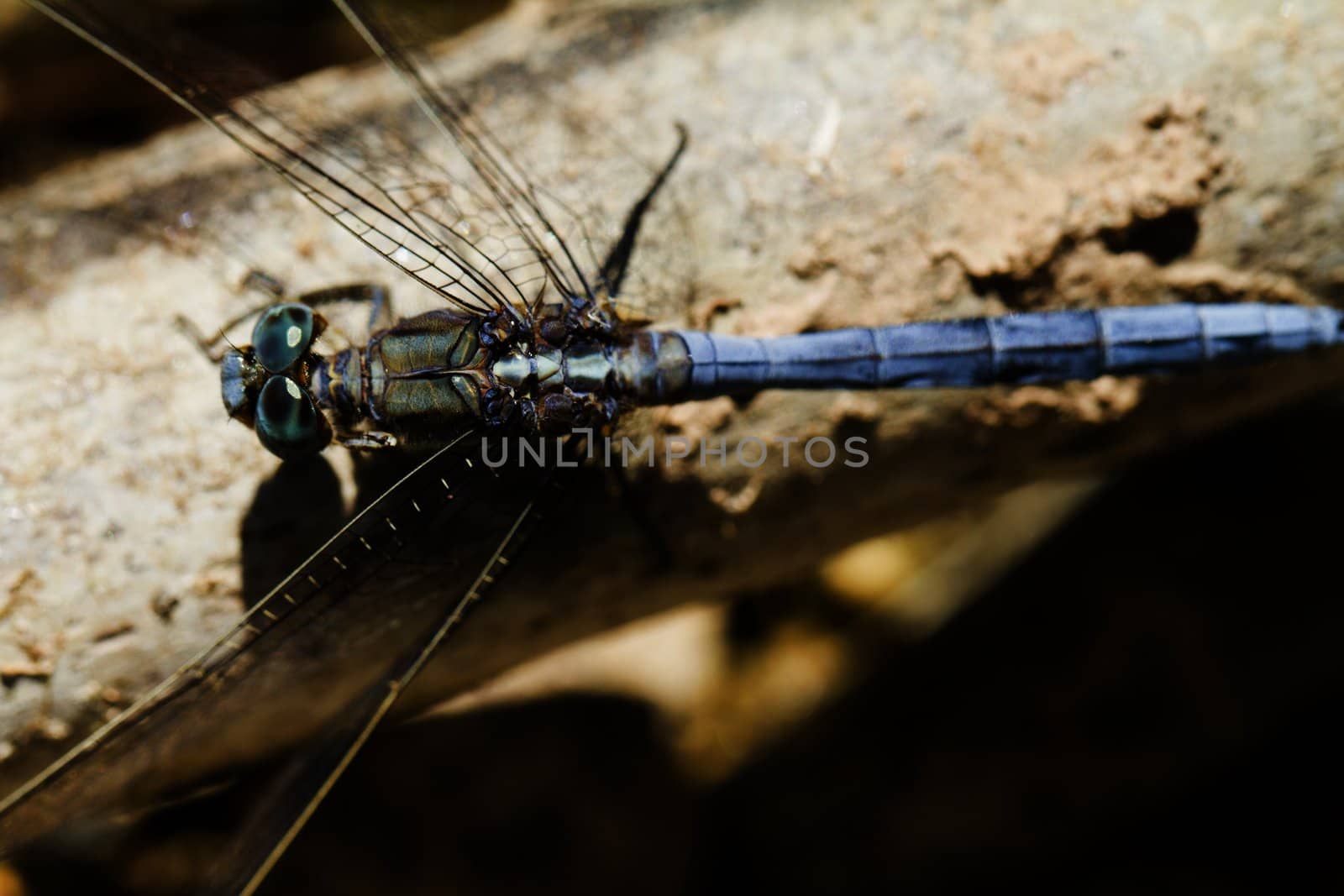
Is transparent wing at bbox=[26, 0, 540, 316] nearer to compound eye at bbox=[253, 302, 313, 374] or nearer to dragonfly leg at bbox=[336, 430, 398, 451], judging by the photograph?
compound eye at bbox=[253, 302, 313, 374]

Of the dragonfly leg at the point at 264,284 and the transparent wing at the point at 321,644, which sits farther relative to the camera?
the dragonfly leg at the point at 264,284

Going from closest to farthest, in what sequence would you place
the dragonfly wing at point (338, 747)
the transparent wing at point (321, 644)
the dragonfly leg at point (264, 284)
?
1. the transparent wing at point (321, 644)
2. the dragonfly wing at point (338, 747)
3. the dragonfly leg at point (264, 284)

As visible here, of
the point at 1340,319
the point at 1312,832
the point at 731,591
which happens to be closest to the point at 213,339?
the point at 731,591

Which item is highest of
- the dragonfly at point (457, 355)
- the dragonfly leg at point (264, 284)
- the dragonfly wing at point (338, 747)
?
the dragonfly leg at point (264, 284)

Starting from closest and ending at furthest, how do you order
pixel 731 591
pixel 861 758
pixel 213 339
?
pixel 213 339 → pixel 731 591 → pixel 861 758

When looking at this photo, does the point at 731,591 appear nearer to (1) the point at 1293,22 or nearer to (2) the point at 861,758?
(2) the point at 861,758

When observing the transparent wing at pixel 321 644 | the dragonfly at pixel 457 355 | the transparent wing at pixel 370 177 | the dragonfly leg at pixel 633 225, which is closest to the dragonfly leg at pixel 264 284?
the dragonfly at pixel 457 355

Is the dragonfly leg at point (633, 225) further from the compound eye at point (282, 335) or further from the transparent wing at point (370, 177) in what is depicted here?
the compound eye at point (282, 335)
